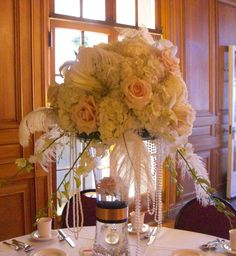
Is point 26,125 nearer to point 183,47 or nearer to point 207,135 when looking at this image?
point 183,47

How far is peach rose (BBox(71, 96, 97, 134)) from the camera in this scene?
116 cm

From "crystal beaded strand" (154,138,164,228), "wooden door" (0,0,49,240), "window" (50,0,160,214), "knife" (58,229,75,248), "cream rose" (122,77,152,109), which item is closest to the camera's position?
"cream rose" (122,77,152,109)

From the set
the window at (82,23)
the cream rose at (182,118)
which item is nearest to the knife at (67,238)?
the cream rose at (182,118)

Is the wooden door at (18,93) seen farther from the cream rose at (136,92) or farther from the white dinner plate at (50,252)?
the cream rose at (136,92)

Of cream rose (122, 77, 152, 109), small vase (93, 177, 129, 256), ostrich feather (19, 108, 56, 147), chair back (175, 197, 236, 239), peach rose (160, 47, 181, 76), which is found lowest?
chair back (175, 197, 236, 239)

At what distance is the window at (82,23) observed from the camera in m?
3.30

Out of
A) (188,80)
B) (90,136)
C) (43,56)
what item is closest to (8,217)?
(43,56)

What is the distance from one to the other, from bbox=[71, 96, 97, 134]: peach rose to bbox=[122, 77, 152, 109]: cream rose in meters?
0.11

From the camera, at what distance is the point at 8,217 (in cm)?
304

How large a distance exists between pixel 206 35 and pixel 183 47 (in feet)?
1.79

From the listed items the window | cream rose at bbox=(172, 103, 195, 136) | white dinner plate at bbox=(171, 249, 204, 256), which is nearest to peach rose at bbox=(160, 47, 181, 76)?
cream rose at bbox=(172, 103, 195, 136)

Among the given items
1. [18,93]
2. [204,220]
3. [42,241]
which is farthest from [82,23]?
[42,241]

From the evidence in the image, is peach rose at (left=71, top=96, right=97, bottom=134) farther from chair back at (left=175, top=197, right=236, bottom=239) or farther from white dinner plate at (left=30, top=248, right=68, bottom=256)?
chair back at (left=175, top=197, right=236, bottom=239)

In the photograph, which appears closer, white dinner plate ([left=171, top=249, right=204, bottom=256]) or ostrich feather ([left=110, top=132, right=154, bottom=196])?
ostrich feather ([left=110, top=132, right=154, bottom=196])
